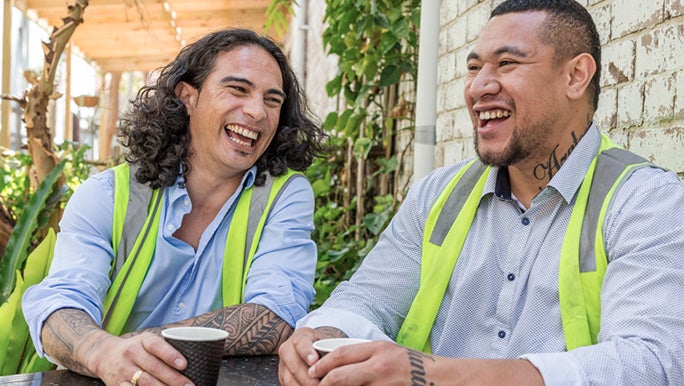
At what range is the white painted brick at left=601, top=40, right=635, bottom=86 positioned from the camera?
1.98 metres

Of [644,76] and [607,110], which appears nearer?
[644,76]

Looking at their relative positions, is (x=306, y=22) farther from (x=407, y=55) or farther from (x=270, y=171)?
(x=270, y=171)

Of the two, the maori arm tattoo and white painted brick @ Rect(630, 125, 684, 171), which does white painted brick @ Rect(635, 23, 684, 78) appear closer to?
white painted brick @ Rect(630, 125, 684, 171)

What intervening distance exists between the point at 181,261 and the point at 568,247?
3.32 ft

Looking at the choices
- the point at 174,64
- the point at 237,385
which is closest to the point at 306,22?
the point at 174,64

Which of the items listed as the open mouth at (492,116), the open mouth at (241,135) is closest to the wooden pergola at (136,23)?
the open mouth at (241,135)

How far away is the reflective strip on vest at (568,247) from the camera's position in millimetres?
1508

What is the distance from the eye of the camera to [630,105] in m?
1.97

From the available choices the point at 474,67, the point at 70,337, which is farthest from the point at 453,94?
the point at 70,337

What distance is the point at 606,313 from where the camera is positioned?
56.0 inches

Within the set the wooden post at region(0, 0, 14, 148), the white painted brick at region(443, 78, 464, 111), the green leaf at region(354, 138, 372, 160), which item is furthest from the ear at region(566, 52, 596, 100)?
the wooden post at region(0, 0, 14, 148)

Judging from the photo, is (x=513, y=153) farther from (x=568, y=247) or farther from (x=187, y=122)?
(x=187, y=122)

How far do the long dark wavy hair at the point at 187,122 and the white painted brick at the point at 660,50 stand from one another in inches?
38.2

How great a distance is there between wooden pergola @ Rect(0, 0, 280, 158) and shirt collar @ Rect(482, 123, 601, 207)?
6159 millimetres
